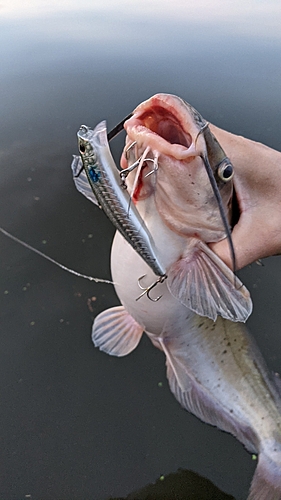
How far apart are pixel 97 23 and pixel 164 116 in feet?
12.7

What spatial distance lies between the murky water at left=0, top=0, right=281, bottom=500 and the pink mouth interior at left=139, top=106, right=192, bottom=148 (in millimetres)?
911

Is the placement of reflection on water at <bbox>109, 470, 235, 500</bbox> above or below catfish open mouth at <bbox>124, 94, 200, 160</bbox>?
below

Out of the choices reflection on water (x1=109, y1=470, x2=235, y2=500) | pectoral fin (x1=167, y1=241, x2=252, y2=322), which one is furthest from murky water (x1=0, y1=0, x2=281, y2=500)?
pectoral fin (x1=167, y1=241, x2=252, y2=322)

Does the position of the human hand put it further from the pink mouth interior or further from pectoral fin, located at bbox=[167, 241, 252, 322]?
the pink mouth interior

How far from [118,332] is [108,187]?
29.0 inches

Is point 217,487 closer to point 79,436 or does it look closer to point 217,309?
point 79,436

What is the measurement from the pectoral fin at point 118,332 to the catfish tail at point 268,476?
0.52m

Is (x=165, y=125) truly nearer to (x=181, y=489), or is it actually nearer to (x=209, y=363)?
(x=209, y=363)

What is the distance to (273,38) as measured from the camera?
350 cm

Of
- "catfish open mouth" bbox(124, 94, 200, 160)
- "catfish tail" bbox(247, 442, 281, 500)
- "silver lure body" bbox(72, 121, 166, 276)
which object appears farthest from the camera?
"catfish tail" bbox(247, 442, 281, 500)

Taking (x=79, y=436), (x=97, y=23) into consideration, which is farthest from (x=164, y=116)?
(x=97, y=23)

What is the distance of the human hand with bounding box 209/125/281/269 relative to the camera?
81 cm

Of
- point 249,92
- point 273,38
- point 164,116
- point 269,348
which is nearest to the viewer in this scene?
point 164,116

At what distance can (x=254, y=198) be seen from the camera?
86cm
